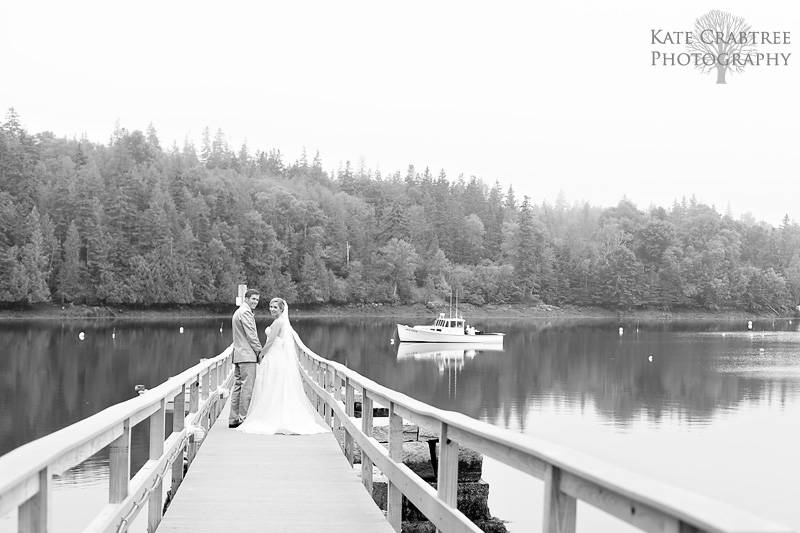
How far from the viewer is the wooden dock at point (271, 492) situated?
6.79 meters

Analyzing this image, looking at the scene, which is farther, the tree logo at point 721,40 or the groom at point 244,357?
the tree logo at point 721,40

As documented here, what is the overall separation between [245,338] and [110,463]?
337 inches

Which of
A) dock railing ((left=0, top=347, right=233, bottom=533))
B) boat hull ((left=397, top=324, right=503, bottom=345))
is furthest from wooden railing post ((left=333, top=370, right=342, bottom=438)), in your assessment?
boat hull ((left=397, top=324, right=503, bottom=345))

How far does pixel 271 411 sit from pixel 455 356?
A: 49.8 meters

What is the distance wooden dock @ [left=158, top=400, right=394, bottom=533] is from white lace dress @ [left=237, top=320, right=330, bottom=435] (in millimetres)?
598

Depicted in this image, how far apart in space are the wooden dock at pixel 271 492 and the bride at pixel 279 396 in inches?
24.6

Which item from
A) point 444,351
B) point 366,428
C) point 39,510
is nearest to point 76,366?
point 444,351

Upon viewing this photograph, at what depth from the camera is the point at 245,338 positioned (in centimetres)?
1330

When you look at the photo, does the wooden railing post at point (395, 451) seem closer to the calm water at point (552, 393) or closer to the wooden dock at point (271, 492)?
the wooden dock at point (271, 492)

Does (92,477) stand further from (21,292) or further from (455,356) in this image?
(21,292)

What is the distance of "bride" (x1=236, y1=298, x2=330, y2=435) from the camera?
1198cm

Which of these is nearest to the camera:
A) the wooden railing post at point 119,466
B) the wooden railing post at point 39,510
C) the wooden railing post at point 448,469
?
the wooden railing post at point 39,510

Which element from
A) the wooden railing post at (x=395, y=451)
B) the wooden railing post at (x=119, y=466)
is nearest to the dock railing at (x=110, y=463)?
the wooden railing post at (x=119, y=466)

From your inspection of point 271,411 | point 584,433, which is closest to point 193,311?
point 584,433
